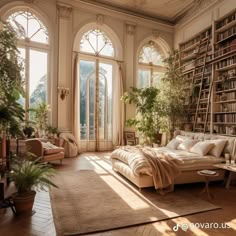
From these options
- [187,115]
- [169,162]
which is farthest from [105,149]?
[169,162]

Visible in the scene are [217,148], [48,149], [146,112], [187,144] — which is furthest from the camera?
[146,112]

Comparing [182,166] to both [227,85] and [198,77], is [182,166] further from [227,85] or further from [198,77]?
[198,77]

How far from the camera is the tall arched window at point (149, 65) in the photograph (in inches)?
348

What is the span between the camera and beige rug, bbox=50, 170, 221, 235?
8.34ft

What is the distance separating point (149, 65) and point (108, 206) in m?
6.97

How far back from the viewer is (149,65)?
8.96 meters

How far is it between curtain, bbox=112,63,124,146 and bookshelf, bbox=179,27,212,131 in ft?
7.48

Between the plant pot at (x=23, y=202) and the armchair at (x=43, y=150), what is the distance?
2388 mm

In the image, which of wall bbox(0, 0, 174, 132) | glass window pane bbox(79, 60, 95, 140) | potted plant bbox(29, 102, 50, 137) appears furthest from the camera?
glass window pane bbox(79, 60, 95, 140)

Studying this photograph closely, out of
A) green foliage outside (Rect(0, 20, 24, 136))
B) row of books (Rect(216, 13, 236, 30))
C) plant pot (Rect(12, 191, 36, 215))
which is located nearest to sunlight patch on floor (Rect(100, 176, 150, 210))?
plant pot (Rect(12, 191, 36, 215))

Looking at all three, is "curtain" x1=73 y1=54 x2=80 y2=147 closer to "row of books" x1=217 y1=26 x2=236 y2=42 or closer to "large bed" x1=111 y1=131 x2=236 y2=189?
"large bed" x1=111 y1=131 x2=236 y2=189

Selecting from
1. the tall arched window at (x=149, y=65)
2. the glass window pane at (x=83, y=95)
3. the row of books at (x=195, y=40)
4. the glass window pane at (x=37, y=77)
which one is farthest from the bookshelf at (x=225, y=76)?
the glass window pane at (x=37, y=77)

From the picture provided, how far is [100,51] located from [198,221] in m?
6.88

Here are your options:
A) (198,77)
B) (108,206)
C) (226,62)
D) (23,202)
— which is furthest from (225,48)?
(23,202)
